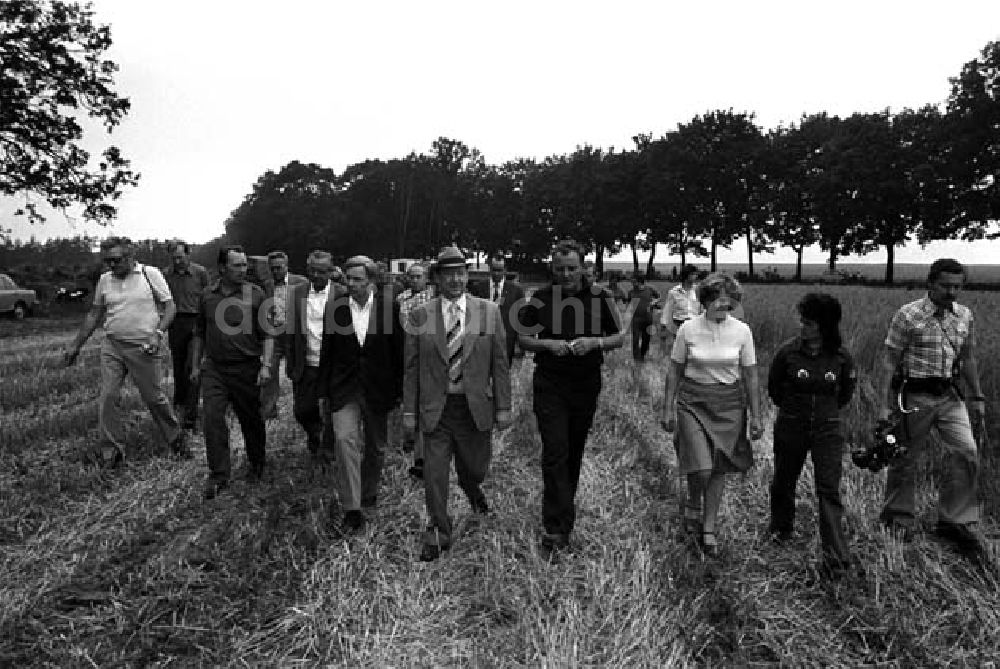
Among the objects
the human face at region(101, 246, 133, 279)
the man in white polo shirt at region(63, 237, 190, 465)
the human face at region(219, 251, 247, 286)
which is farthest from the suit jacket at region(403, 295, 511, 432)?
the human face at region(101, 246, 133, 279)

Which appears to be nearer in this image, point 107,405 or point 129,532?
point 129,532

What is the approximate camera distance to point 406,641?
10.6 ft

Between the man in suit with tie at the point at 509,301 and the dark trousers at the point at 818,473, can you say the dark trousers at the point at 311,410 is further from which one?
the dark trousers at the point at 818,473

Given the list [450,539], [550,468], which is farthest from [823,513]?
[450,539]

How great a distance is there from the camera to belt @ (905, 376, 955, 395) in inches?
180

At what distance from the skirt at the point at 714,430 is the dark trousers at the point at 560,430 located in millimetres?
741

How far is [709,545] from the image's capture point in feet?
14.2

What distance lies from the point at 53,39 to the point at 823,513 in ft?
94.7

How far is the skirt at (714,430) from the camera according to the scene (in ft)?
14.7

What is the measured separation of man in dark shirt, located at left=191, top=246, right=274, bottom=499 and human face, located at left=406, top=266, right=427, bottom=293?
2.16 metres

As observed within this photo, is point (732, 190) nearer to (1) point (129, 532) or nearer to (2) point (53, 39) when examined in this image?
(2) point (53, 39)

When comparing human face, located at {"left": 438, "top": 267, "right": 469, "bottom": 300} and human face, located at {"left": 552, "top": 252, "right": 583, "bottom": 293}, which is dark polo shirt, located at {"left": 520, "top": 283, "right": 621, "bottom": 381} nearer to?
human face, located at {"left": 552, "top": 252, "right": 583, "bottom": 293}

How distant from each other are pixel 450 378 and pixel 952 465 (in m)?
3.74

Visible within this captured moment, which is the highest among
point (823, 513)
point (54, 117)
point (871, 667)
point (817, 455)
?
point (54, 117)
